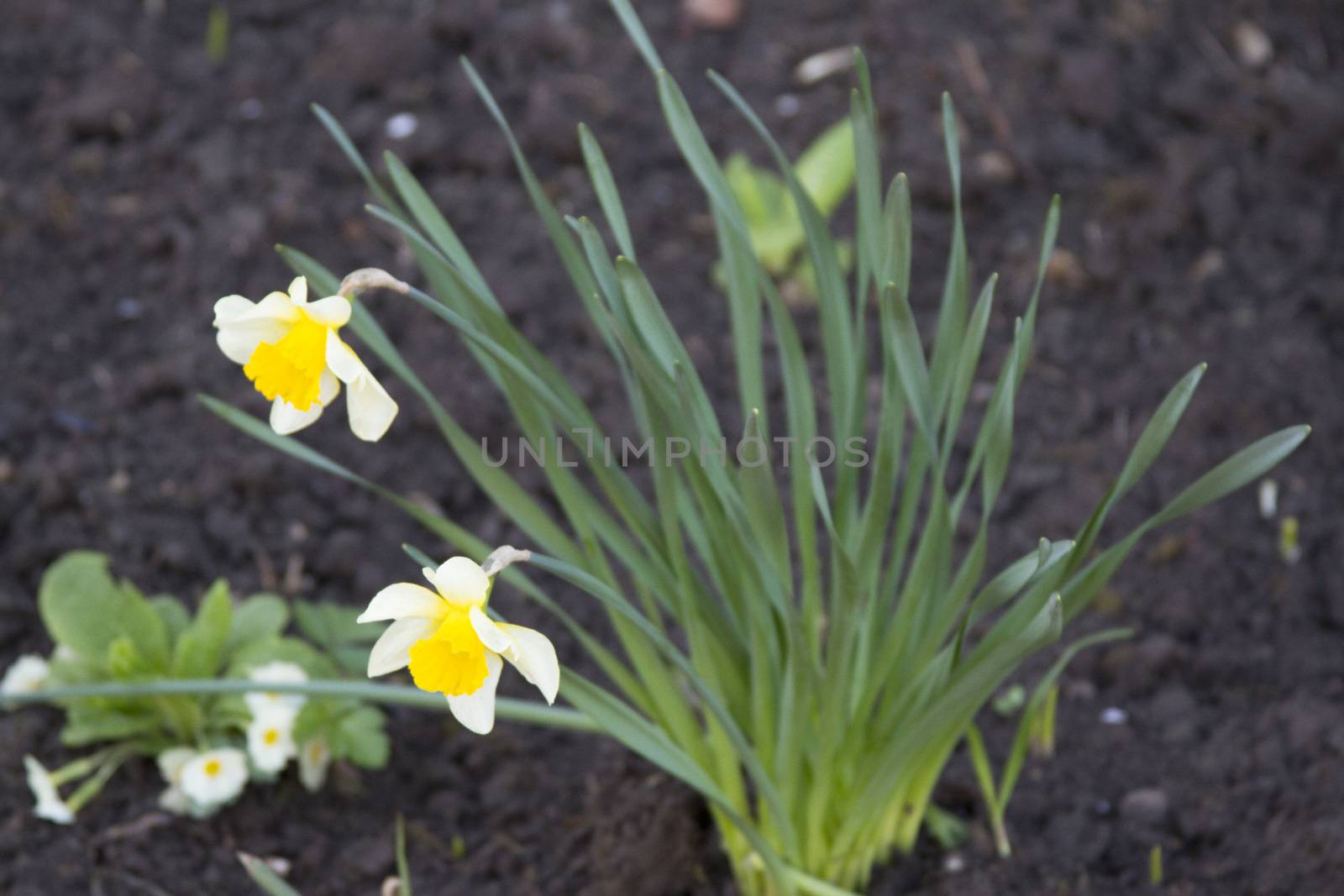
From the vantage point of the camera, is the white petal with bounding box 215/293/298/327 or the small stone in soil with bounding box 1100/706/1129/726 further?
the small stone in soil with bounding box 1100/706/1129/726

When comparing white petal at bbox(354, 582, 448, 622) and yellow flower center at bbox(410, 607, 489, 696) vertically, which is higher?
white petal at bbox(354, 582, 448, 622)

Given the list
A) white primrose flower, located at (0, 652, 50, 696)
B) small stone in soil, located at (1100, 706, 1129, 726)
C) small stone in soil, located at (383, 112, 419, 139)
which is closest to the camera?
white primrose flower, located at (0, 652, 50, 696)

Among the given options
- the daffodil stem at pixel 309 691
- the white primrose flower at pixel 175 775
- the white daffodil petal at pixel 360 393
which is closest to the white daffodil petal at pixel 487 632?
the white daffodil petal at pixel 360 393

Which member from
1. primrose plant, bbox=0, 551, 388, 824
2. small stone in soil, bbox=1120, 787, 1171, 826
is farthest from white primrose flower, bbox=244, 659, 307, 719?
small stone in soil, bbox=1120, 787, 1171, 826

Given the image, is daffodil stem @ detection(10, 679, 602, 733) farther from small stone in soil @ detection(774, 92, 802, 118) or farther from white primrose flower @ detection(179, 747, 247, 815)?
small stone in soil @ detection(774, 92, 802, 118)

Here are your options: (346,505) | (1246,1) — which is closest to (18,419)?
(346,505)

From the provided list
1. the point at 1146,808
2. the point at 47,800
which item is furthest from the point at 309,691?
the point at 1146,808

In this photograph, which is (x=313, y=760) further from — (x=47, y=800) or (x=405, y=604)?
(x=405, y=604)
